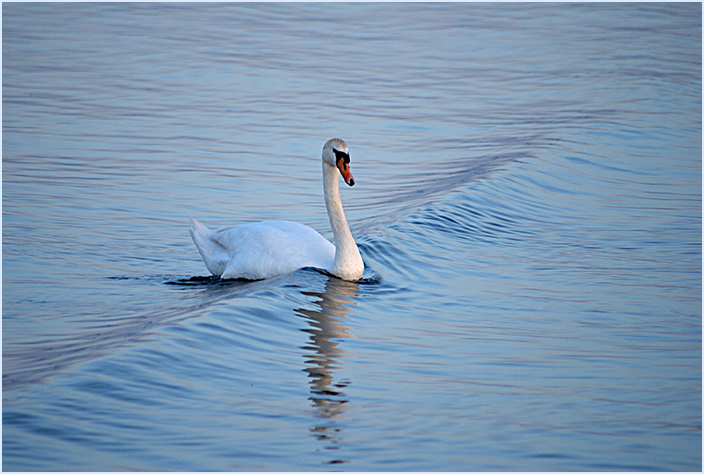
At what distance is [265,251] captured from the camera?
10234mm

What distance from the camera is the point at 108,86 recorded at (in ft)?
70.0

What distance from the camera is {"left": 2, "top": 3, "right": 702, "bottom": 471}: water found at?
6.48m

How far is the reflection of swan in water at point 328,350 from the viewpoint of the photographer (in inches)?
263

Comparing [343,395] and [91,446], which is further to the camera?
[343,395]

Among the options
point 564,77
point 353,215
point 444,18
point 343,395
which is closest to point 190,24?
point 444,18

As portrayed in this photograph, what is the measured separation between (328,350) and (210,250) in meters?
3.20

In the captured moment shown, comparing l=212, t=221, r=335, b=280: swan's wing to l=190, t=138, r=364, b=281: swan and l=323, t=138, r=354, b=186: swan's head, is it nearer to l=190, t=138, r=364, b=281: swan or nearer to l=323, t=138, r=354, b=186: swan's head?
l=190, t=138, r=364, b=281: swan

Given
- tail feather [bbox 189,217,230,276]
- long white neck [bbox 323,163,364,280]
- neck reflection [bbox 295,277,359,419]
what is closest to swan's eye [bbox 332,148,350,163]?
long white neck [bbox 323,163,364,280]

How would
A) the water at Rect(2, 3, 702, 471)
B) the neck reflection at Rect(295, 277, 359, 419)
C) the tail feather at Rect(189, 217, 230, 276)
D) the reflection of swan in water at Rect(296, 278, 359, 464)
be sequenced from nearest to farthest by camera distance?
the water at Rect(2, 3, 702, 471)
the reflection of swan in water at Rect(296, 278, 359, 464)
the neck reflection at Rect(295, 277, 359, 419)
the tail feather at Rect(189, 217, 230, 276)

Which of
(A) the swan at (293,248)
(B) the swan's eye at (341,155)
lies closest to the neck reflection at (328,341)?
(A) the swan at (293,248)

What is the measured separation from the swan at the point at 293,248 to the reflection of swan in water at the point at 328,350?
0.30 m

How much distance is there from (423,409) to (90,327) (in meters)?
3.27

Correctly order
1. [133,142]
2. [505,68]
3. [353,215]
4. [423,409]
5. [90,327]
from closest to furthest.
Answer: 1. [423,409]
2. [90,327]
3. [353,215]
4. [133,142]
5. [505,68]

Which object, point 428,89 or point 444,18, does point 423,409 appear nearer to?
point 428,89
